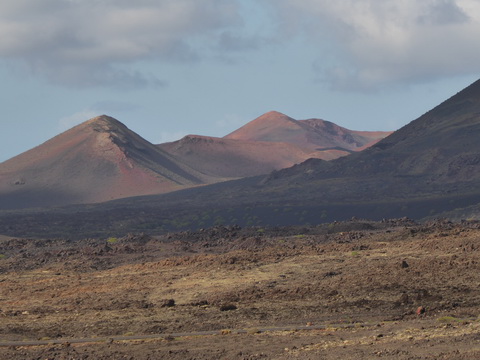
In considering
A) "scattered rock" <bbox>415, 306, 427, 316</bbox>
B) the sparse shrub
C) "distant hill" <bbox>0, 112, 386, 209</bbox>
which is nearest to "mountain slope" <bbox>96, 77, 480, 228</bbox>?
"distant hill" <bbox>0, 112, 386, 209</bbox>

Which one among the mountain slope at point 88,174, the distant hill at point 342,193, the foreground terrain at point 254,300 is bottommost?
the foreground terrain at point 254,300

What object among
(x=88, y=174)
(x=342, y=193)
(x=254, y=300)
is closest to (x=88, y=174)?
(x=88, y=174)

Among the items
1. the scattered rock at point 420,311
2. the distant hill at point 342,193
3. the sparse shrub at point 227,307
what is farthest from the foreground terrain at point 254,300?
the distant hill at point 342,193

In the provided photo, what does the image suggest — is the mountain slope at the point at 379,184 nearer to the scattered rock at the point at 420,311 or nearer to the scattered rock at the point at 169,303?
the scattered rock at the point at 169,303

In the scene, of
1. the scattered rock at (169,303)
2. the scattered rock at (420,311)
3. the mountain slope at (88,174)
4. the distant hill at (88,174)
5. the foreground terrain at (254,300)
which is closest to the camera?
the foreground terrain at (254,300)

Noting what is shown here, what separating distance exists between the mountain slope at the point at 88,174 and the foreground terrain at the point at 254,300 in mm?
115074

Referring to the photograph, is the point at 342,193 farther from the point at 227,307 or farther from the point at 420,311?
the point at 420,311

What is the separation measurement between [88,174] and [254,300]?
150514 mm

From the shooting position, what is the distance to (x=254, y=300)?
32.9 metres

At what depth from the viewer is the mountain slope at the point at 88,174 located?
172 m

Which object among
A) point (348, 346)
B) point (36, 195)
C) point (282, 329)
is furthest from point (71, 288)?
point (36, 195)

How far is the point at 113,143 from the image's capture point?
189000 mm

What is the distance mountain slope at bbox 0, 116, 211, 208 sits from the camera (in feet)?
563

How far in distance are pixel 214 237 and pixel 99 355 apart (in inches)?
1618
